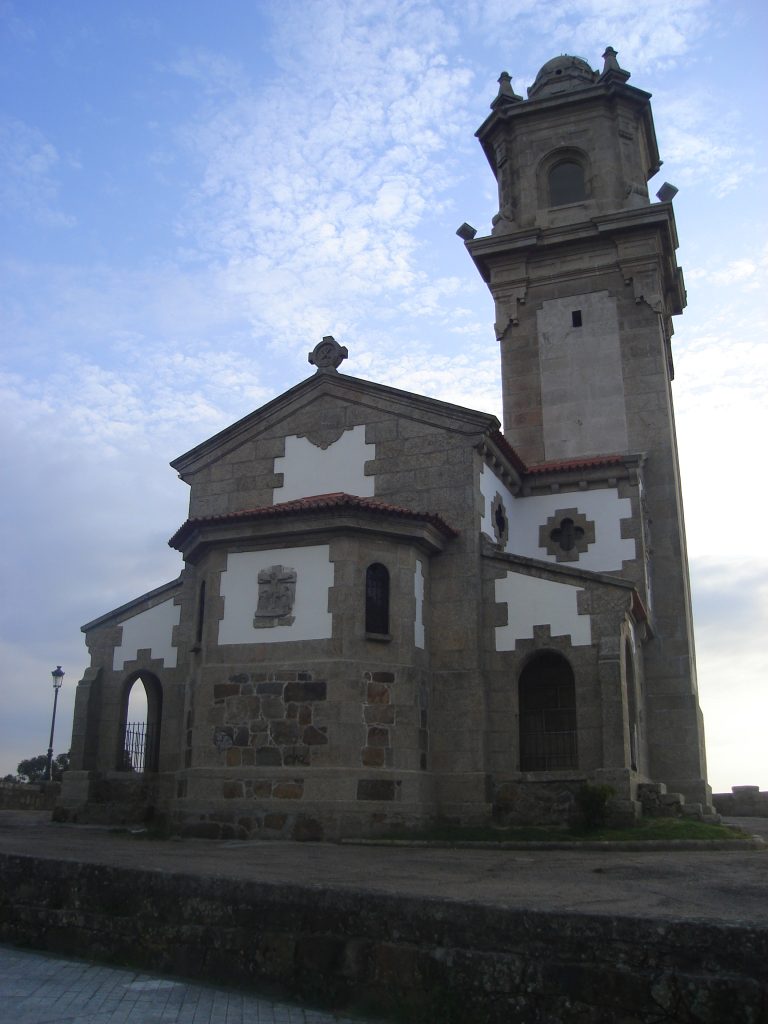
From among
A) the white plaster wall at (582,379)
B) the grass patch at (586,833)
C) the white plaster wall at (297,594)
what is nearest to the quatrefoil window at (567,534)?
the white plaster wall at (582,379)

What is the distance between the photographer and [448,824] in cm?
1725

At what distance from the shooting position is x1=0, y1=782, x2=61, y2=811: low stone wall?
28.1 metres

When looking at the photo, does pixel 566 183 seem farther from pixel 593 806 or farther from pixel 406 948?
pixel 406 948

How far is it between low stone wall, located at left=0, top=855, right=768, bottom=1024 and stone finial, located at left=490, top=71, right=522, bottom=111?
91.0ft

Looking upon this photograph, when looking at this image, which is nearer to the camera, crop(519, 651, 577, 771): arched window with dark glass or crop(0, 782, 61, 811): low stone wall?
crop(519, 651, 577, 771): arched window with dark glass

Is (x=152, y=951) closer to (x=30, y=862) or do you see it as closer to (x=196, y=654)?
(x=30, y=862)

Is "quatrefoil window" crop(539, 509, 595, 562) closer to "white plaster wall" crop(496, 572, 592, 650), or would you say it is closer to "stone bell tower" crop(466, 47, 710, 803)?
"stone bell tower" crop(466, 47, 710, 803)

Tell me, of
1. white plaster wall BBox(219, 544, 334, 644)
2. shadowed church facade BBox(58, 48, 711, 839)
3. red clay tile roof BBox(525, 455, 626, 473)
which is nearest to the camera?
shadowed church facade BBox(58, 48, 711, 839)

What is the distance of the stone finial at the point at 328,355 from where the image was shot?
69.4ft

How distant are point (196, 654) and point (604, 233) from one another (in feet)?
54.3

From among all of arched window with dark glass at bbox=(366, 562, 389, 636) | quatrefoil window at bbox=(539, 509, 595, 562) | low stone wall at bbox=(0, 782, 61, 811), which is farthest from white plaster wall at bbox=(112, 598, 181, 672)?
low stone wall at bbox=(0, 782, 61, 811)

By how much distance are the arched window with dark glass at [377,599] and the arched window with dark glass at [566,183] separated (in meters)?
15.7

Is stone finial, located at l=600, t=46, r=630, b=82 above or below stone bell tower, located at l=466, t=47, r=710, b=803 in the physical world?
above

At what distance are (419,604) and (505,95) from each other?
19.3m
